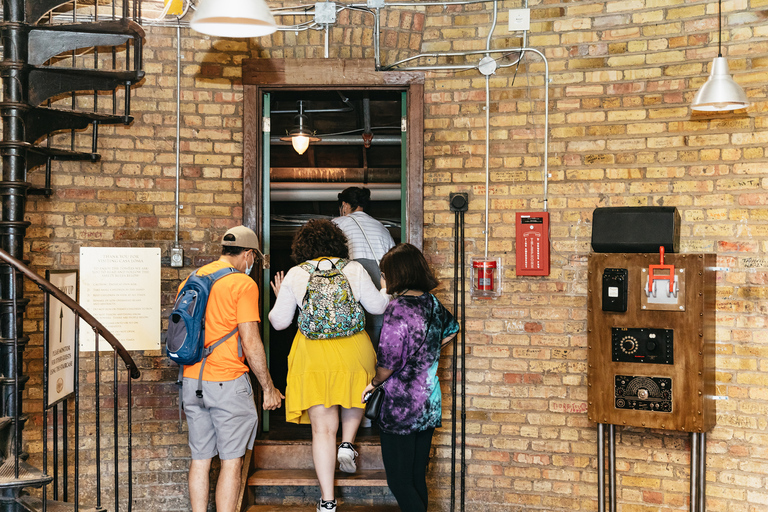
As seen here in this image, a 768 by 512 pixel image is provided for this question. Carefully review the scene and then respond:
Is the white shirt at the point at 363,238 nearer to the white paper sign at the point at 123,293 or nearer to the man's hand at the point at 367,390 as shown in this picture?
the man's hand at the point at 367,390

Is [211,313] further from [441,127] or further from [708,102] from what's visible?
[708,102]

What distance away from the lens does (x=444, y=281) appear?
146 inches

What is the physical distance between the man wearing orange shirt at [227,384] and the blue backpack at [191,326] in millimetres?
31

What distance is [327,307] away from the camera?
10.3ft

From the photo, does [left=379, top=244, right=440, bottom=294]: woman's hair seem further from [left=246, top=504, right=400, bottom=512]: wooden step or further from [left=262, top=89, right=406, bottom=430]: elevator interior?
[left=262, top=89, right=406, bottom=430]: elevator interior

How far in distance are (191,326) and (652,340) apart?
215 centimetres

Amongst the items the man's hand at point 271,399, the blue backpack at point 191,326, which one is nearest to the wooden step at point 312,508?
the man's hand at point 271,399

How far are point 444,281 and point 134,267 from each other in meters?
1.77

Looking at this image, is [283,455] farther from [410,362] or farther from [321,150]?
[321,150]

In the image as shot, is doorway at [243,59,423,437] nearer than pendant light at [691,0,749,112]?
No

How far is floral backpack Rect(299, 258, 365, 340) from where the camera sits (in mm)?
3150

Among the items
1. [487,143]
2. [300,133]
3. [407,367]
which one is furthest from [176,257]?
[300,133]

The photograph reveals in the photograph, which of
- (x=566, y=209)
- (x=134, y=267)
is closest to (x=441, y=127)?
(x=566, y=209)

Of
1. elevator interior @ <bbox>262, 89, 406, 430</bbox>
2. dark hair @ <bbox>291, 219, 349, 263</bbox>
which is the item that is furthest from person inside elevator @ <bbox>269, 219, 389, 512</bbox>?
elevator interior @ <bbox>262, 89, 406, 430</bbox>
